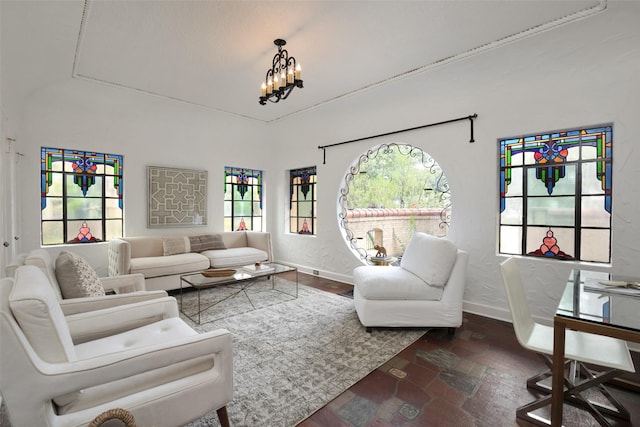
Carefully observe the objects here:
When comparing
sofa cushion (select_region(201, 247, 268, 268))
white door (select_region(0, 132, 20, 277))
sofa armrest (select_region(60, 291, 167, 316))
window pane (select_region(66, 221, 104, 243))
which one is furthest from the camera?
sofa cushion (select_region(201, 247, 268, 268))

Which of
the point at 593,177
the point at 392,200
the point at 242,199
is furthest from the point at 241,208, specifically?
the point at 593,177

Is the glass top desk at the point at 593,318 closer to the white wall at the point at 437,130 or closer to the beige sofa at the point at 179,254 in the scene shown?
the white wall at the point at 437,130

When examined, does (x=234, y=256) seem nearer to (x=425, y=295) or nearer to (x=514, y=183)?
(x=425, y=295)

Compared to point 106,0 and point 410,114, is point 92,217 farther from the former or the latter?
point 410,114

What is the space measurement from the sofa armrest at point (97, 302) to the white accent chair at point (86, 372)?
0.34 m

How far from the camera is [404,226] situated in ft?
17.8

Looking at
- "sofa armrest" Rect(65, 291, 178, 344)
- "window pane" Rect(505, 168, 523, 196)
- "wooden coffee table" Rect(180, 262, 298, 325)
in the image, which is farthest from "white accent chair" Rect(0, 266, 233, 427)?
"window pane" Rect(505, 168, 523, 196)

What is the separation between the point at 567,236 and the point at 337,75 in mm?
2956

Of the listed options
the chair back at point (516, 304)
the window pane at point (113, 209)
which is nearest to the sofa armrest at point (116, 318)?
the chair back at point (516, 304)

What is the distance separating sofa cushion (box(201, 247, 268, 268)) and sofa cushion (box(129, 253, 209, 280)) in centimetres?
14

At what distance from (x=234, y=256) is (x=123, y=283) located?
1874 millimetres

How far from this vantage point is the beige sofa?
147 inches

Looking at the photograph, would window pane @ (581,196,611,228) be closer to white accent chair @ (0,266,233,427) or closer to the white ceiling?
the white ceiling

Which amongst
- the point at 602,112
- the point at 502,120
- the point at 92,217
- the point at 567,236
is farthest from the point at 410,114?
the point at 92,217
